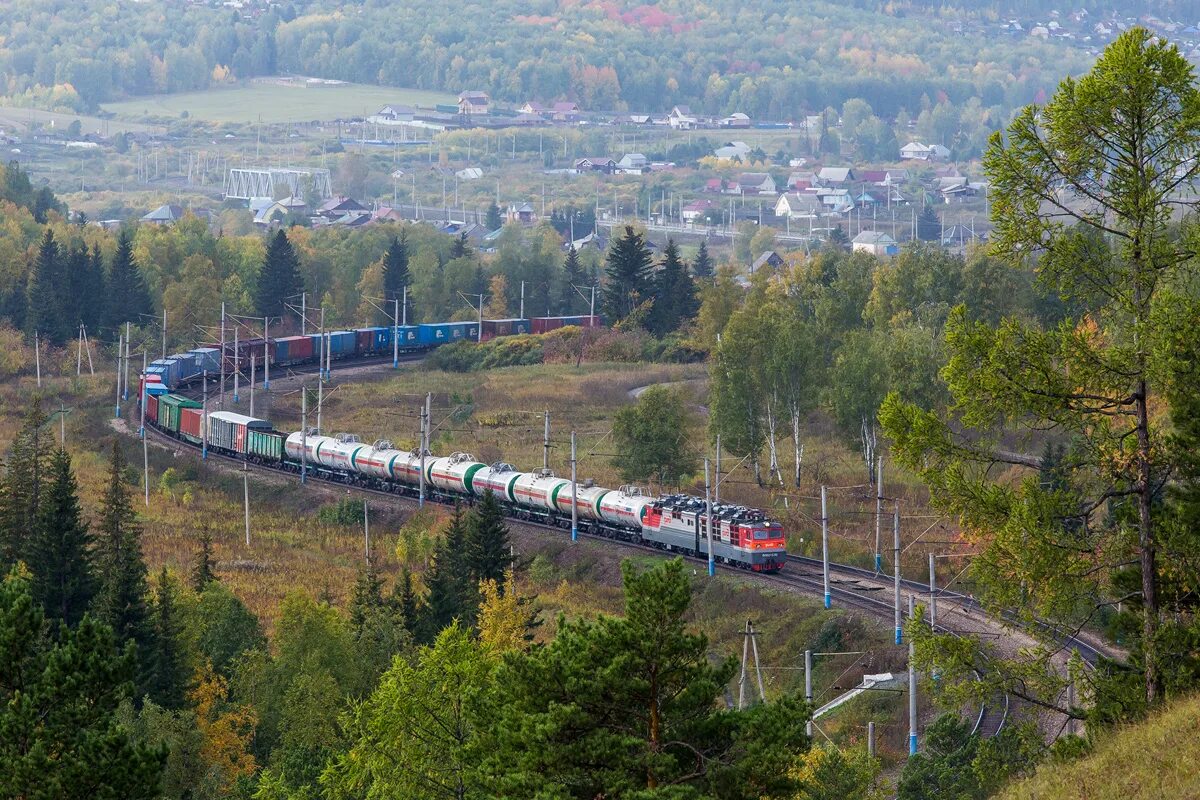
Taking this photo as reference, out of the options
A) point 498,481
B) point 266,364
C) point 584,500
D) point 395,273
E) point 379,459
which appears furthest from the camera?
point 395,273

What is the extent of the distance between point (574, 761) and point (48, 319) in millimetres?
124059

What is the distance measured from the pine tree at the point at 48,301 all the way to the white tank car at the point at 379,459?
52.6 meters

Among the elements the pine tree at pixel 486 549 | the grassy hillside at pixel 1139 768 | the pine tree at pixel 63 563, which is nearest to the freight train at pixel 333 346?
the pine tree at pixel 486 549

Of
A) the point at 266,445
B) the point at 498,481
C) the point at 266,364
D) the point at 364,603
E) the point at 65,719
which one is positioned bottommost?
the point at 266,445

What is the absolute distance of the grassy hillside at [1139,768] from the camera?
2416 centimetres

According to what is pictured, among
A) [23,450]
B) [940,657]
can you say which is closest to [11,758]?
[940,657]

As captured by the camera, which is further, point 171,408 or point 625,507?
point 171,408

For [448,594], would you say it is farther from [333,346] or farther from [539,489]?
[333,346]

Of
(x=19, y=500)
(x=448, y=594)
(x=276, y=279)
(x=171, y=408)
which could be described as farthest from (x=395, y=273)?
(x=448, y=594)

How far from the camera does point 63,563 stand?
64.6 metres

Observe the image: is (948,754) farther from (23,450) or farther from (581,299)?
(581,299)

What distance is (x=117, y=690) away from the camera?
32.1 m

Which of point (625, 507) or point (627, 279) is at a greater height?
point (627, 279)

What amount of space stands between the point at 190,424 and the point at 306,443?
14006mm
